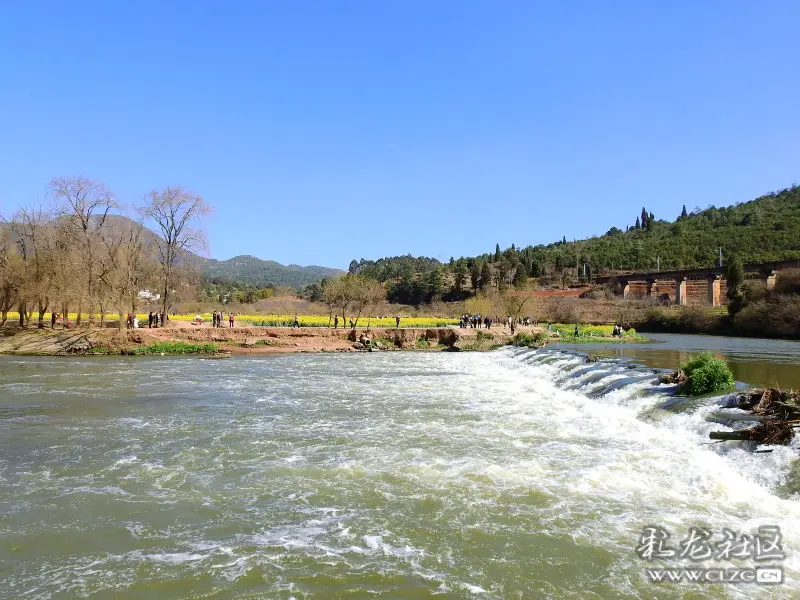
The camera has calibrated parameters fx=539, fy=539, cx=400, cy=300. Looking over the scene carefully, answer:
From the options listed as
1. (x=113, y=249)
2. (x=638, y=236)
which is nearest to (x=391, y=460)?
(x=113, y=249)

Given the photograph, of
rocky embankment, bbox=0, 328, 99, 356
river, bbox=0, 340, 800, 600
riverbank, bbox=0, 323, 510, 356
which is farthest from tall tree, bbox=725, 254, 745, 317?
rocky embankment, bbox=0, 328, 99, 356

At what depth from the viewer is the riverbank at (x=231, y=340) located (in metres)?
33.5

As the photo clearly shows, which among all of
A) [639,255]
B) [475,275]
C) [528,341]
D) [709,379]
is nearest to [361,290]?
[528,341]

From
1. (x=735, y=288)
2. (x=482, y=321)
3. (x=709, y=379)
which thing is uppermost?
(x=735, y=288)

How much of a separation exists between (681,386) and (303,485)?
11.6 metres

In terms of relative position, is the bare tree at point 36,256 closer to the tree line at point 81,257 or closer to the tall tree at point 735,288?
the tree line at point 81,257

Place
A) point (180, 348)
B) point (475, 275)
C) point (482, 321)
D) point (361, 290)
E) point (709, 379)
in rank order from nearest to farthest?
point (709, 379), point (180, 348), point (361, 290), point (482, 321), point (475, 275)

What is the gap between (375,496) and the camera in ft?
26.9

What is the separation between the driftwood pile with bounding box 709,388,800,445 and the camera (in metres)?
9.61

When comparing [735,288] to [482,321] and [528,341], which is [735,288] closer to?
[482,321]

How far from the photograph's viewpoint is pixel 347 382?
2214cm

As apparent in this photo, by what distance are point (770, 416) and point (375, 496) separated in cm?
819

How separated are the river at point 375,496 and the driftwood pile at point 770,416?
31cm

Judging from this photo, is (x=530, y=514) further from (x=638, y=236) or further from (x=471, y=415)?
(x=638, y=236)
